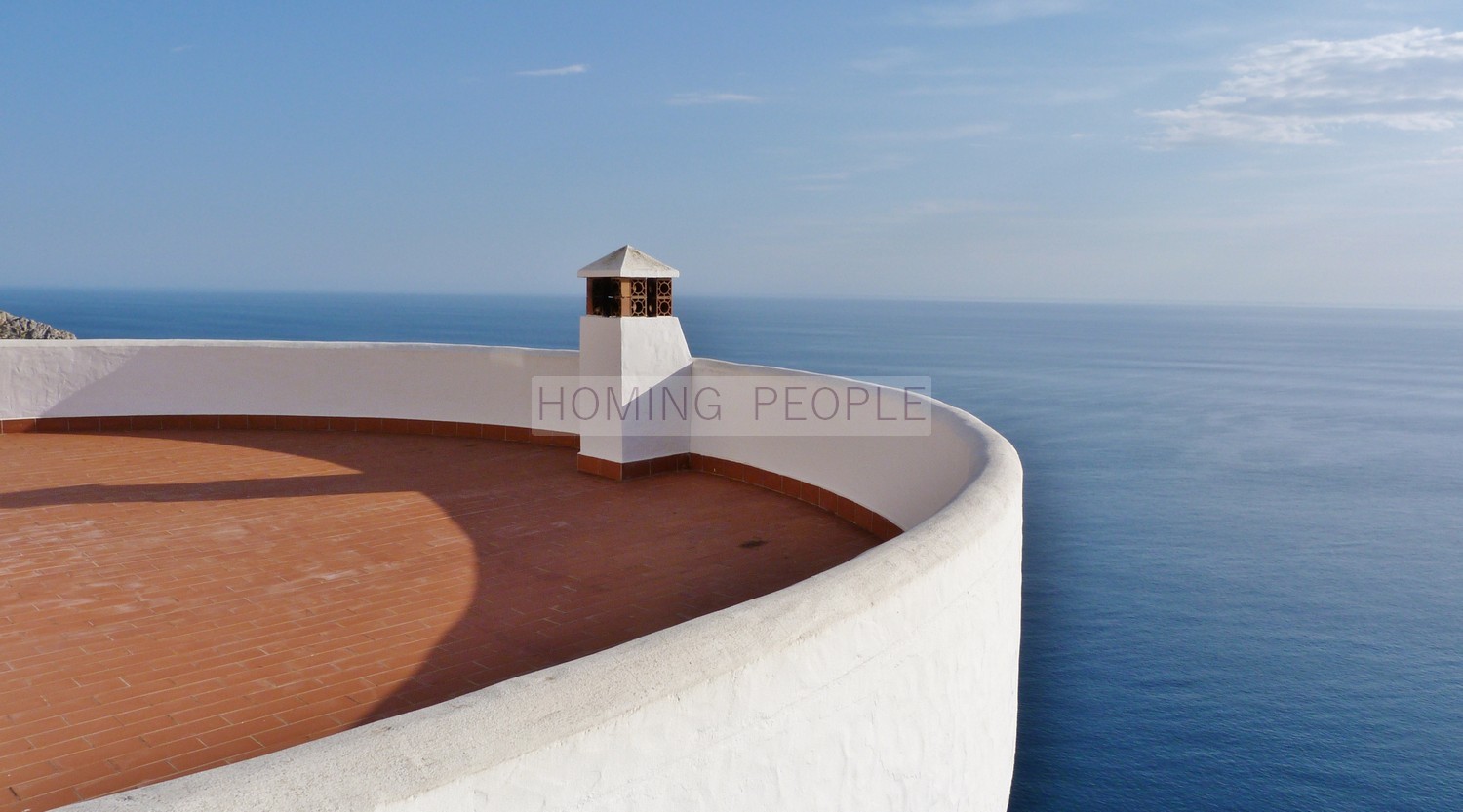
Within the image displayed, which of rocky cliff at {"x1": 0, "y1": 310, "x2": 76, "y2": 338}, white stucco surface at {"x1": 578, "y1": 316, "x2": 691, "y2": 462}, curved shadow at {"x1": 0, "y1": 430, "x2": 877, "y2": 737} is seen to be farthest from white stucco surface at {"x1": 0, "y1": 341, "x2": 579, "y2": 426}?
rocky cliff at {"x1": 0, "y1": 310, "x2": 76, "y2": 338}

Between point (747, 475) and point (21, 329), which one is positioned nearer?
point (747, 475)

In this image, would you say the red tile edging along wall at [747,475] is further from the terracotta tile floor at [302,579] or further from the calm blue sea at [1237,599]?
the calm blue sea at [1237,599]

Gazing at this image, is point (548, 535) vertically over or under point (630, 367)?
under

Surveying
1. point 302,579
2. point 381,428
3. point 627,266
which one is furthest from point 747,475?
point 381,428

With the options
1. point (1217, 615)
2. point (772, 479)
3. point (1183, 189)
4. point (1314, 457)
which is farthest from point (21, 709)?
point (1183, 189)

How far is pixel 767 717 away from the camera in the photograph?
7.46ft

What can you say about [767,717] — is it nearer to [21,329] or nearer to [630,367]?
[630,367]

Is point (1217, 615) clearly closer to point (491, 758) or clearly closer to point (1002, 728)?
point (1002, 728)

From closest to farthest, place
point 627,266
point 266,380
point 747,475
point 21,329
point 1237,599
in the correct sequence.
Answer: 1. point 627,266
2. point 747,475
3. point 266,380
4. point 1237,599
5. point 21,329

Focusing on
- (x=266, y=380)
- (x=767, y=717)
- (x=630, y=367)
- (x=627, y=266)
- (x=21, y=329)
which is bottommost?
(x=21, y=329)

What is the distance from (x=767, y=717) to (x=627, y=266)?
5286 mm

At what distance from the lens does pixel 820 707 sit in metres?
2.44

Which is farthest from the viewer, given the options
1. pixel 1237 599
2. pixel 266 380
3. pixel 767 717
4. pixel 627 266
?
pixel 1237 599

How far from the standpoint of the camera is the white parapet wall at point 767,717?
164cm
